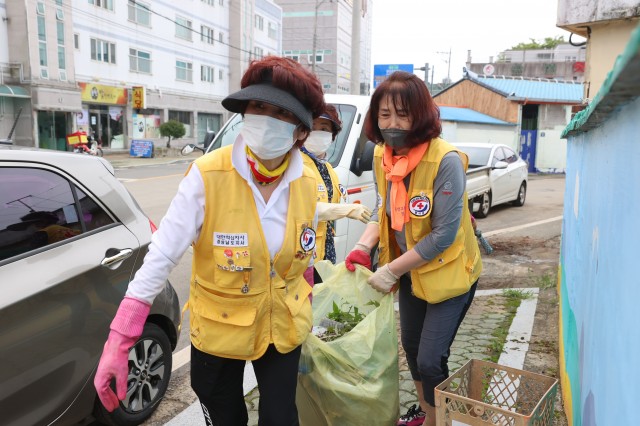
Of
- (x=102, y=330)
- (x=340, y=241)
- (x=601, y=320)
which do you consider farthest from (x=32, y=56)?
(x=601, y=320)

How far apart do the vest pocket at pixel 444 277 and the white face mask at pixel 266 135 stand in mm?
931

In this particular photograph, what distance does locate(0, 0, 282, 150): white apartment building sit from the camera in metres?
24.8

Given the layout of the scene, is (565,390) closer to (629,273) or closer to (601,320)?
(601,320)

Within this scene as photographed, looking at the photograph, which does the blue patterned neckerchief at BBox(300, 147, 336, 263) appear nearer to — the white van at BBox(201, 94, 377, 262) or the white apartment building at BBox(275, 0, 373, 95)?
the white van at BBox(201, 94, 377, 262)

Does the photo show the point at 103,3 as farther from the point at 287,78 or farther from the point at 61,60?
the point at 287,78

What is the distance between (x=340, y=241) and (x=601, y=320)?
3.93m

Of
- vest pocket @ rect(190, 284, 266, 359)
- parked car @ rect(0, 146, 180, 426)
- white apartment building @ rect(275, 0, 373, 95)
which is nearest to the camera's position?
vest pocket @ rect(190, 284, 266, 359)

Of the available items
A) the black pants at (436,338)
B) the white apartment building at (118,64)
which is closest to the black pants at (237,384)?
the black pants at (436,338)

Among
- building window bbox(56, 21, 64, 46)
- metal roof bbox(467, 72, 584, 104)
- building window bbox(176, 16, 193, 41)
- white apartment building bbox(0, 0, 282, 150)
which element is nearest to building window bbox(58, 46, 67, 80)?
white apartment building bbox(0, 0, 282, 150)

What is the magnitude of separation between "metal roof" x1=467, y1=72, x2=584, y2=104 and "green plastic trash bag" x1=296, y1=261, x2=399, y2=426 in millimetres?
22444

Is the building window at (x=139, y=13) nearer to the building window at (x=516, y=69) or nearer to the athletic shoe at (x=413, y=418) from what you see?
the building window at (x=516, y=69)

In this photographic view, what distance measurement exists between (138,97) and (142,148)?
132 inches

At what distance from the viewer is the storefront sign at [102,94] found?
28119mm

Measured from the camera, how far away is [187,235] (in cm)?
201
